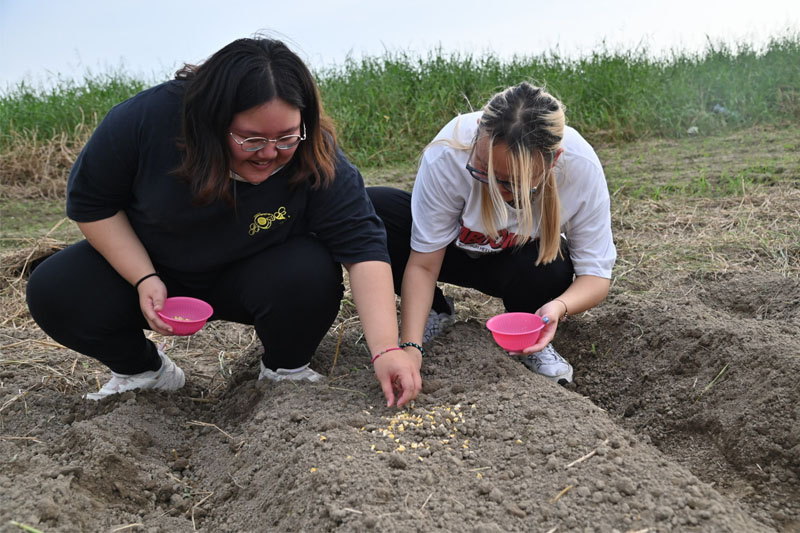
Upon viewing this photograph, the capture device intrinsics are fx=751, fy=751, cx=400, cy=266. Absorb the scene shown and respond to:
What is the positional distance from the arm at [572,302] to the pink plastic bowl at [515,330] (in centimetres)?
2

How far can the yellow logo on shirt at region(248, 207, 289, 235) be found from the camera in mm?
2268

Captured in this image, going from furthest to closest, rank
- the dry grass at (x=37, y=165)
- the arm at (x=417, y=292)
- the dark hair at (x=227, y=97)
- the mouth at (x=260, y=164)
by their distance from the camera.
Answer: the dry grass at (x=37, y=165) → the arm at (x=417, y=292) → the mouth at (x=260, y=164) → the dark hair at (x=227, y=97)

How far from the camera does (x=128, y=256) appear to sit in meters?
2.24

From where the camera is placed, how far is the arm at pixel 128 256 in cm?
220

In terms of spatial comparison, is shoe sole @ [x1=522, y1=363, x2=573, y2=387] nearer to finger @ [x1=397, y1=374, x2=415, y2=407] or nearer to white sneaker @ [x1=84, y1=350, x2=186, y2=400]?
finger @ [x1=397, y1=374, x2=415, y2=407]

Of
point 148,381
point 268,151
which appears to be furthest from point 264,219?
point 148,381

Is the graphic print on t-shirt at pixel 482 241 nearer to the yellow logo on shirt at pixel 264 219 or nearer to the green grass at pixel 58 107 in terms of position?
the yellow logo on shirt at pixel 264 219

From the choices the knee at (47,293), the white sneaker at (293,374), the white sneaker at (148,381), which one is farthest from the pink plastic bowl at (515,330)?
the knee at (47,293)

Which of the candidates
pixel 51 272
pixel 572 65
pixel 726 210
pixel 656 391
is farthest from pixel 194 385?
pixel 572 65

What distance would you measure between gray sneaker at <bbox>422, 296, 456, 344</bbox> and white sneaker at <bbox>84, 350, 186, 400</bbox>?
35.5 inches

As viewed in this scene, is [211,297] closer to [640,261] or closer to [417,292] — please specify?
[417,292]

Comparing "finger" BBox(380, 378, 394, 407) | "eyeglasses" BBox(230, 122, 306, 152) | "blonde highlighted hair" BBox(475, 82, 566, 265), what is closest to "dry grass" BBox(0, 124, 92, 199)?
"eyeglasses" BBox(230, 122, 306, 152)

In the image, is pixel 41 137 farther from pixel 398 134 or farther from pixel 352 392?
pixel 352 392

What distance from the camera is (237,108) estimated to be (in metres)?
1.92
